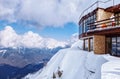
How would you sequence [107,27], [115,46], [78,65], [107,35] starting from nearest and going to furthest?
[107,27] → [115,46] → [107,35] → [78,65]

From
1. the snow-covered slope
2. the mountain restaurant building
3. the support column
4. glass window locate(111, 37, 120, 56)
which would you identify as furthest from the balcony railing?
the snow-covered slope

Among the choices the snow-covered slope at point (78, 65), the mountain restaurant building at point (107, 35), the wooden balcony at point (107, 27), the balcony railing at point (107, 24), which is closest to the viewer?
the wooden balcony at point (107, 27)

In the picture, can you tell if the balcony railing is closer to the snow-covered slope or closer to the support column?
the support column

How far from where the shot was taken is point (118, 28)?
25.9 meters

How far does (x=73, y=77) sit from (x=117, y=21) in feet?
37.5

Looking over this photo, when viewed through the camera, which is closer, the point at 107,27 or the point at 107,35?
the point at 107,27

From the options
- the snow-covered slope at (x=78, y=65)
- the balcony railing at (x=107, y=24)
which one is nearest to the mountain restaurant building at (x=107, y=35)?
the balcony railing at (x=107, y=24)

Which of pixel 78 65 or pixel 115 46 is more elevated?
pixel 115 46

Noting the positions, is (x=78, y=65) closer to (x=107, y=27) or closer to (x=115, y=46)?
(x=115, y=46)

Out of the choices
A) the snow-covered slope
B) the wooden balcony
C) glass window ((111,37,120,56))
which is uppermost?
the wooden balcony

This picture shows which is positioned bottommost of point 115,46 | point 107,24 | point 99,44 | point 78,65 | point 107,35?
point 78,65

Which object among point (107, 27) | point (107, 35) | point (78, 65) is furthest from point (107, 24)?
point (78, 65)

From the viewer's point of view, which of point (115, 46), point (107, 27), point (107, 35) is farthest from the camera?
point (107, 35)

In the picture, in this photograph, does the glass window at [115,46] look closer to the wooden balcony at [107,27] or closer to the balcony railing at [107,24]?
the wooden balcony at [107,27]
